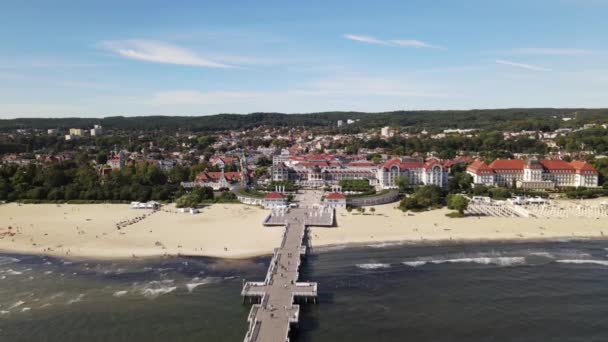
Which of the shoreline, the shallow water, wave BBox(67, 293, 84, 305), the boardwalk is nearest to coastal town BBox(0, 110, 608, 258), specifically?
the shoreline

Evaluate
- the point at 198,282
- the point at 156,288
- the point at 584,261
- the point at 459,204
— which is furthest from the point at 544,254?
the point at 156,288

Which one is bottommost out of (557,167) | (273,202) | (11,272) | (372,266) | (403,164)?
(11,272)

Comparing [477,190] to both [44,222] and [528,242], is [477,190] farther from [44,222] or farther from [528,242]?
[44,222]

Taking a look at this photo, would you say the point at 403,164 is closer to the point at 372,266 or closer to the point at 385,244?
the point at 385,244

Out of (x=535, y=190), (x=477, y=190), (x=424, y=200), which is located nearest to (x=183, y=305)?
(x=424, y=200)

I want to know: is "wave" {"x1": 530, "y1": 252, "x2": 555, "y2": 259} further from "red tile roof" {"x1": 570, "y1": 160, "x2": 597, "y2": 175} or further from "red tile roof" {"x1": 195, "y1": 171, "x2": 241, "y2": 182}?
"red tile roof" {"x1": 195, "y1": 171, "x2": 241, "y2": 182}
